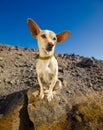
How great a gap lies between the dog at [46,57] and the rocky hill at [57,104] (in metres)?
0.42

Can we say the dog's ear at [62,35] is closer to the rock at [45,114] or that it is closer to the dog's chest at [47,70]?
the dog's chest at [47,70]

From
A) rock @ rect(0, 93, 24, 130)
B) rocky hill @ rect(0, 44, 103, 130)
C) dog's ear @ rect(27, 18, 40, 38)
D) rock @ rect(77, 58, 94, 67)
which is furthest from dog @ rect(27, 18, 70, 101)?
rock @ rect(77, 58, 94, 67)

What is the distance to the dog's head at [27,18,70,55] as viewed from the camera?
7.38m

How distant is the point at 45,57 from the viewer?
25.5ft

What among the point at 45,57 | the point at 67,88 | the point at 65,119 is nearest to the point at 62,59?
the point at 67,88

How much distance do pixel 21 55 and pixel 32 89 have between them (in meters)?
5.20

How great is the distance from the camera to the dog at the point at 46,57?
7.44m

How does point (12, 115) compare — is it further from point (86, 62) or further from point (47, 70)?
point (86, 62)

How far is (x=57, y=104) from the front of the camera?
8836 millimetres

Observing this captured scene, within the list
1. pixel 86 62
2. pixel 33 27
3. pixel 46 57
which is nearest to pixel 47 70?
pixel 46 57

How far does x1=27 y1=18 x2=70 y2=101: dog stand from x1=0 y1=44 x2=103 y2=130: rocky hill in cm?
42

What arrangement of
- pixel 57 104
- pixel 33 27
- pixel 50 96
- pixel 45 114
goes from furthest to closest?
1. pixel 57 104
2. pixel 45 114
3. pixel 50 96
4. pixel 33 27

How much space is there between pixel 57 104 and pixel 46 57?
1.59 metres

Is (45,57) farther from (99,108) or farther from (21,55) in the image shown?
(21,55)
